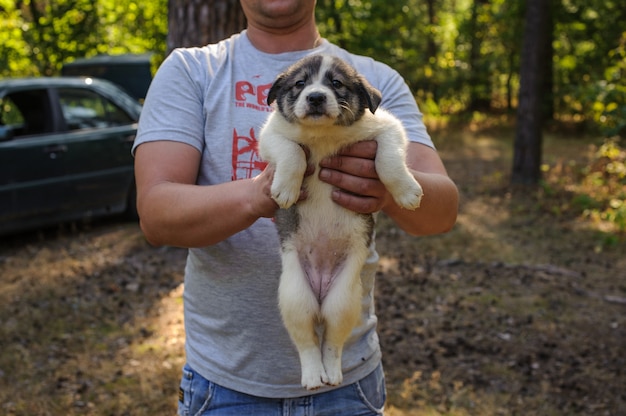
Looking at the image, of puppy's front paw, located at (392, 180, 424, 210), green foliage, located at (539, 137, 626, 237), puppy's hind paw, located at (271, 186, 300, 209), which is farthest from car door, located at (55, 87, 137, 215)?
puppy's front paw, located at (392, 180, 424, 210)

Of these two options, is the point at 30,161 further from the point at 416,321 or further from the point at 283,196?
the point at 283,196

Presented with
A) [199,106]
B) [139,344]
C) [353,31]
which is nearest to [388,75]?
[199,106]

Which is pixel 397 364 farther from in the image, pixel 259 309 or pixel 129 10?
pixel 129 10

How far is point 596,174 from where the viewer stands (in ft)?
43.7

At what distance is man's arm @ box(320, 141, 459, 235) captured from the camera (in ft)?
7.95

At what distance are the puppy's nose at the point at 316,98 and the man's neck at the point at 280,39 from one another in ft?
1.72

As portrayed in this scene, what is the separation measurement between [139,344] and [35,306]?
166 cm

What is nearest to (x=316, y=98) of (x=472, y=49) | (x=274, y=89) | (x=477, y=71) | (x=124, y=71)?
(x=274, y=89)

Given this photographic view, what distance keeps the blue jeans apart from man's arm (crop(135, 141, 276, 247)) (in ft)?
2.01

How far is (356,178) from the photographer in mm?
2426

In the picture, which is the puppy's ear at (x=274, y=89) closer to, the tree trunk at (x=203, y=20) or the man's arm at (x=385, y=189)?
the man's arm at (x=385, y=189)

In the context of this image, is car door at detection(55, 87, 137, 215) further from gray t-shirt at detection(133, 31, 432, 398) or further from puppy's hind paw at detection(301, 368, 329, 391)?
puppy's hind paw at detection(301, 368, 329, 391)

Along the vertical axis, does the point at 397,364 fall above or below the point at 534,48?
below

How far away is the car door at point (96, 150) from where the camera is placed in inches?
390
